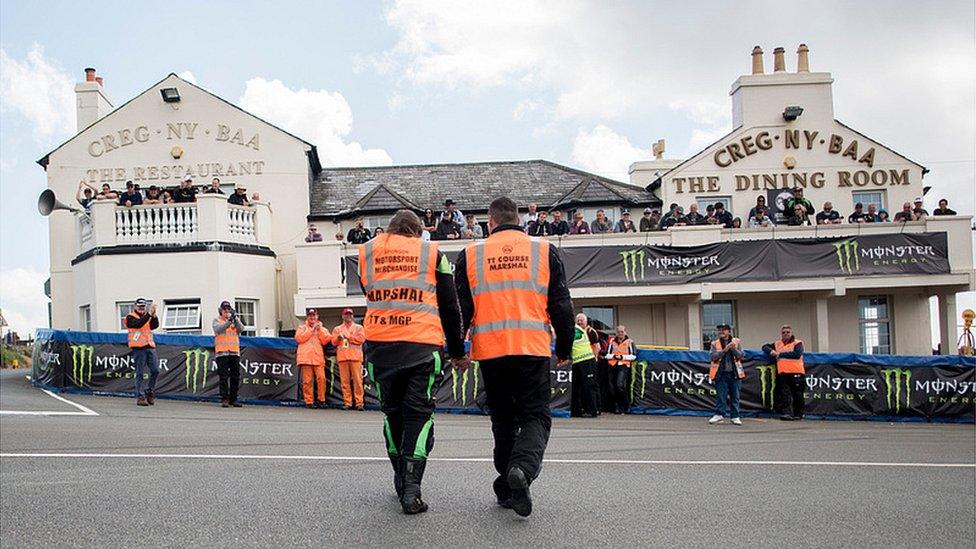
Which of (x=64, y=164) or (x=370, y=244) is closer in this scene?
(x=370, y=244)

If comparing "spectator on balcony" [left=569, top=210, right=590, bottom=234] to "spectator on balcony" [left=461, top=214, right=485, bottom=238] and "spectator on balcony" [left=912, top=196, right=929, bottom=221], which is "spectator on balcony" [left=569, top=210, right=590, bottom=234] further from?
"spectator on balcony" [left=912, top=196, right=929, bottom=221]

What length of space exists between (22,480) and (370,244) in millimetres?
3457

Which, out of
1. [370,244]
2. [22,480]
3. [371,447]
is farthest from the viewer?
[371,447]

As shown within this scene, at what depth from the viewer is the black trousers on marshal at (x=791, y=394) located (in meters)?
17.7

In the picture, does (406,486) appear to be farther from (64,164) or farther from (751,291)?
(64,164)

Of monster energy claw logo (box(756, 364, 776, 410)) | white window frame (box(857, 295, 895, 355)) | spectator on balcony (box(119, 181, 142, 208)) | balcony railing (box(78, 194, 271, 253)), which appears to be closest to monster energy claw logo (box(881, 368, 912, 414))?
monster energy claw logo (box(756, 364, 776, 410))


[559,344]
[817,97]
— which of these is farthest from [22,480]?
[817,97]

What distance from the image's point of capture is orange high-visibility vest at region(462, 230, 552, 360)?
5957 millimetres

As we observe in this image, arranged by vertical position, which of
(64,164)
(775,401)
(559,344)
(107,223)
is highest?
(64,164)

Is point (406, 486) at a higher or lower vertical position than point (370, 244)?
lower

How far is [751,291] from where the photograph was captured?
2442 centimetres

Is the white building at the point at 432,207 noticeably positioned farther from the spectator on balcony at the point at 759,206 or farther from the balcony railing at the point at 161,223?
the spectator on balcony at the point at 759,206

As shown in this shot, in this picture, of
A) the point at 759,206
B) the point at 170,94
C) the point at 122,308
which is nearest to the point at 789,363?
the point at 759,206

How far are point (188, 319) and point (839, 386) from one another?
51.9 ft
